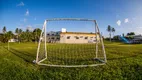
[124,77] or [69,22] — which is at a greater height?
[69,22]

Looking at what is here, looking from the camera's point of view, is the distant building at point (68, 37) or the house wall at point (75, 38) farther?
the house wall at point (75, 38)

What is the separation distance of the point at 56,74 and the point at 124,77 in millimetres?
2233

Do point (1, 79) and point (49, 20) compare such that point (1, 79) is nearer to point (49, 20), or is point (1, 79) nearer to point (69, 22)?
point (49, 20)

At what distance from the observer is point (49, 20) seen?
723 centimetres

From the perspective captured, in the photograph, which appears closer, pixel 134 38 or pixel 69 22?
pixel 69 22

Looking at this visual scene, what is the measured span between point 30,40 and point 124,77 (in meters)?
46.6

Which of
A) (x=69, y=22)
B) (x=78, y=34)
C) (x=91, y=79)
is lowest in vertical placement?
(x=91, y=79)

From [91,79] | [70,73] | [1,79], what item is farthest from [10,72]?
[91,79]

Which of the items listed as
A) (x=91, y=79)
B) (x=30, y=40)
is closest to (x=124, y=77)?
(x=91, y=79)

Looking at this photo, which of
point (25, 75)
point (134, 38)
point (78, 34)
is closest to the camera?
point (25, 75)

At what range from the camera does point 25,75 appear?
4723 millimetres

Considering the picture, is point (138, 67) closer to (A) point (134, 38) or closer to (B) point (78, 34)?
(B) point (78, 34)

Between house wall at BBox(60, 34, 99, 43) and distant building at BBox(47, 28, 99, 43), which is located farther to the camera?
house wall at BBox(60, 34, 99, 43)

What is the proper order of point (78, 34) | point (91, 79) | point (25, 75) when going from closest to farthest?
point (91, 79) < point (25, 75) < point (78, 34)
